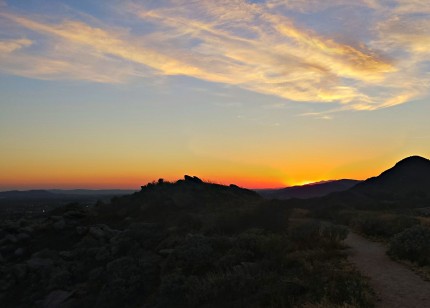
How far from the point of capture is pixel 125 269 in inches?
860

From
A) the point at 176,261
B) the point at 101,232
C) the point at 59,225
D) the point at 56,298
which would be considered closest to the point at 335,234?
the point at 176,261

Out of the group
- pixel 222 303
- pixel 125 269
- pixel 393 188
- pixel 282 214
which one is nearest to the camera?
pixel 222 303

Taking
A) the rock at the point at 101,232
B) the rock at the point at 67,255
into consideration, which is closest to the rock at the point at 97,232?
the rock at the point at 101,232

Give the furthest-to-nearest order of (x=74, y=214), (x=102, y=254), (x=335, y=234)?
1. (x=74, y=214)
2. (x=102, y=254)
3. (x=335, y=234)

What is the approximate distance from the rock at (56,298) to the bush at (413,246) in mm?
16049

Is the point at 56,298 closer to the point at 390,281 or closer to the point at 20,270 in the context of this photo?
the point at 20,270

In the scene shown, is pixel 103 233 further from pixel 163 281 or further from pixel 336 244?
pixel 336 244

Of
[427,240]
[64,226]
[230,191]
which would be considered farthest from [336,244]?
[230,191]

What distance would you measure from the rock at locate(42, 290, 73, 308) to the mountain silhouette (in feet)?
225

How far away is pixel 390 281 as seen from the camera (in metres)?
14.8

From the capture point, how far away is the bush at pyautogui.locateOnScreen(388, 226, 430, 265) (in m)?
17.5

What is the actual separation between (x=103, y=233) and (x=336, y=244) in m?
16.6

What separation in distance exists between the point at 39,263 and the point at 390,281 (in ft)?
67.2

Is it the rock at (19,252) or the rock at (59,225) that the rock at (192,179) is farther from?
the rock at (19,252)
